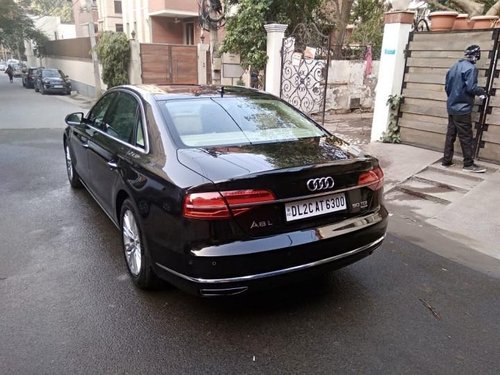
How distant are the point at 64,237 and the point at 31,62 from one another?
2275 inches

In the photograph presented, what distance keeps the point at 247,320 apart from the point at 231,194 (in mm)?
991

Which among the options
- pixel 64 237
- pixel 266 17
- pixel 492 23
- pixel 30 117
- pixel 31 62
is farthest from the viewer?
pixel 31 62

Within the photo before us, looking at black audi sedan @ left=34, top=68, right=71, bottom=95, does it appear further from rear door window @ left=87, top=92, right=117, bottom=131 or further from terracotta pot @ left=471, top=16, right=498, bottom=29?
terracotta pot @ left=471, top=16, right=498, bottom=29

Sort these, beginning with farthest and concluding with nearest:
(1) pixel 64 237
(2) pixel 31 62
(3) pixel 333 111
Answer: (2) pixel 31 62 < (3) pixel 333 111 < (1) pixel 64 237

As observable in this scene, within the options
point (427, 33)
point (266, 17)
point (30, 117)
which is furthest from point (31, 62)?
point (427, 33)

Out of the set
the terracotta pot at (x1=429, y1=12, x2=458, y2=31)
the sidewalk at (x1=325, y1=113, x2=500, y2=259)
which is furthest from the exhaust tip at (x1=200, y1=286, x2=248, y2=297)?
the terracotta pot at (x1=429, y1=12, x2=458, y2=31)

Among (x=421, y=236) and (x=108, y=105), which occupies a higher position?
(x=108, y=105)

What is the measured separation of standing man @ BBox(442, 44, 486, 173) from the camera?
245 inches

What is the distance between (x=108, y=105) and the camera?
4.57m

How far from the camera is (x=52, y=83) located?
25.8 m

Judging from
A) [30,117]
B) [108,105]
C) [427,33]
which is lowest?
[30,117]

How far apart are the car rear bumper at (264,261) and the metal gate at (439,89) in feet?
16.3

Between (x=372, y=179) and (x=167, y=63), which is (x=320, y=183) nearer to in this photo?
(x=372, y=179)

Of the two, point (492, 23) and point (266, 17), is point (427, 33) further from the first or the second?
point (266, 17)
